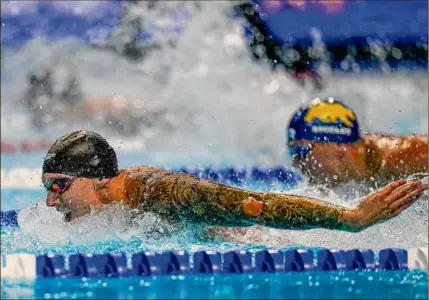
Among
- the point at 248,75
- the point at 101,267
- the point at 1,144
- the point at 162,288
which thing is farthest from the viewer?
the point at 248,75

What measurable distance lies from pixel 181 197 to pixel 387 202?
30.6 inches

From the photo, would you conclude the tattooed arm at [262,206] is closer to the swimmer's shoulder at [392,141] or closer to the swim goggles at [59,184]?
the swim goggles at [59,184]

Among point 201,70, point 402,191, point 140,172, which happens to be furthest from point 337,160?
point 201,70

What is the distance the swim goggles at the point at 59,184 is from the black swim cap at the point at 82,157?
30 millimetres

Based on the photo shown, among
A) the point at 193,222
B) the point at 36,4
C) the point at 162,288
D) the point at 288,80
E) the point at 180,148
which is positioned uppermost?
the point at 36,4

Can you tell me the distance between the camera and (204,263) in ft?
10.9

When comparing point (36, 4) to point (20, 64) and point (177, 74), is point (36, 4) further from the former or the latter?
point (177, 74)

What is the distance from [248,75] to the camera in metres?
8.42

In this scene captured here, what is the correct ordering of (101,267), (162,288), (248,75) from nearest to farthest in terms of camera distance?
(162,288) → (101,267) → (248,75)

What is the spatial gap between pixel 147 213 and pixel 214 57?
5.36 metres

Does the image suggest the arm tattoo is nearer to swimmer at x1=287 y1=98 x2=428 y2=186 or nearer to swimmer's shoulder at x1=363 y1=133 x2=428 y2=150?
swimmer at x1=287 y1=98 x2=428 y2=186

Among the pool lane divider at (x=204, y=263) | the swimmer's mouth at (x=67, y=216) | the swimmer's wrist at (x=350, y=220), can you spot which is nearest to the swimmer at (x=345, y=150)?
the pool lane divider at (x=204, y=263)

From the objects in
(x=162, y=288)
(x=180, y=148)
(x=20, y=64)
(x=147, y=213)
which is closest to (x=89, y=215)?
(x=147, y=213)

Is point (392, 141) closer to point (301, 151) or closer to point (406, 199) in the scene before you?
point (301, 151)
